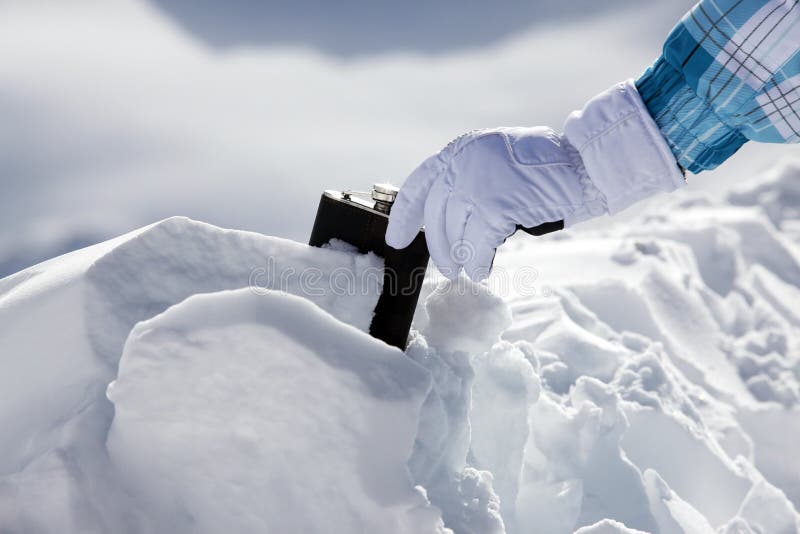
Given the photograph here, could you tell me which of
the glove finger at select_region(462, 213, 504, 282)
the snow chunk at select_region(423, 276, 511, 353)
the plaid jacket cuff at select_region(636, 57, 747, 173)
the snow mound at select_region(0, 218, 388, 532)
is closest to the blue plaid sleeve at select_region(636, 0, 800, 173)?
the plaid jacket cuff at select_region(636, 57, 747, 173)

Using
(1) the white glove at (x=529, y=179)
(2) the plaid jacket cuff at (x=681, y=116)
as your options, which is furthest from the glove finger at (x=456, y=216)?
(2) the plaid jacket cuff at (x=681, y=116)

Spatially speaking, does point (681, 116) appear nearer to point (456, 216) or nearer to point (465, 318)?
point (456, 216)

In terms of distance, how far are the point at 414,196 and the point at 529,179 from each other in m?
0.43

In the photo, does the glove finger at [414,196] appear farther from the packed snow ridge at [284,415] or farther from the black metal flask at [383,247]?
the packed snow ridge at [284,415]

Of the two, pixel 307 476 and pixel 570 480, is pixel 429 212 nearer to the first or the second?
pixel 307 476

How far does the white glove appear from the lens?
184cm

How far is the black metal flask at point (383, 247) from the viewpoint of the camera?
2.28 meters

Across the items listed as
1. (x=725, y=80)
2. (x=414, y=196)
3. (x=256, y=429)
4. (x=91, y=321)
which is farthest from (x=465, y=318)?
(x=91, y=321)

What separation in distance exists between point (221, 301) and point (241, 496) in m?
0.55

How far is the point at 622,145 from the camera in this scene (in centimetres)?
184

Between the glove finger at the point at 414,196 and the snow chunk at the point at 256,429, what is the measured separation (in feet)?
2.23

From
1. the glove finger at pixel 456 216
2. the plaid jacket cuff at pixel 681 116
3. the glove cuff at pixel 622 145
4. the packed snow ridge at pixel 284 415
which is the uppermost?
the plaid jacket cuff at pixel 681 116

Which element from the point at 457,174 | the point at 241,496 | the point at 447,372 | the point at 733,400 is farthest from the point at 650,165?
the point at 733,400

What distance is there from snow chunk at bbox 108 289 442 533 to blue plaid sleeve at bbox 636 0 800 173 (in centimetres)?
130
